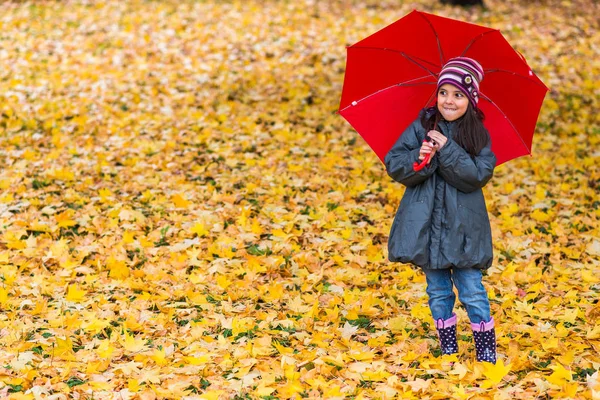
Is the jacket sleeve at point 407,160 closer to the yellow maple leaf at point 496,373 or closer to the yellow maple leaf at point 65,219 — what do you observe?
the yellow maple leaf at point 496,373

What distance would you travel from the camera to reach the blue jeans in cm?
363

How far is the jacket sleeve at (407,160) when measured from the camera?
3475mm

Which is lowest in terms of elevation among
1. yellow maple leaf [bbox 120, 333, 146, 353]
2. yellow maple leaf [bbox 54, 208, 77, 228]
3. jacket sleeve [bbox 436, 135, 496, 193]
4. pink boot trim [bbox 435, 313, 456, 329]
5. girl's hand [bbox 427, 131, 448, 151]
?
yellow maple leaf [bbox 120, 333, 146, 353]

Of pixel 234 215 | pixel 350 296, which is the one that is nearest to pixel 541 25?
pixel 234 215

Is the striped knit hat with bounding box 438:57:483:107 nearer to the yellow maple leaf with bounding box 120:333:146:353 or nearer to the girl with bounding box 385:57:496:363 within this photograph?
the girl with bounding box 385:57:496:363

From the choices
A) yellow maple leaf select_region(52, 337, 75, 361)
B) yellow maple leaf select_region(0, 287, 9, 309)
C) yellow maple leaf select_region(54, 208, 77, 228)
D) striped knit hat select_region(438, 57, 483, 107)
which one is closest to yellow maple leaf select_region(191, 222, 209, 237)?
yellow maple leaf select_region(54, 208, 77, 228)

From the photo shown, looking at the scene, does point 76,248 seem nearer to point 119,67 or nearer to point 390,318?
point 390,318

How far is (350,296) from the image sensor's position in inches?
179

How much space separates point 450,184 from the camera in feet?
11.6

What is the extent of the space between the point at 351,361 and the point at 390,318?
0.64 m

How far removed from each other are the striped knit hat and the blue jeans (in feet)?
2.79

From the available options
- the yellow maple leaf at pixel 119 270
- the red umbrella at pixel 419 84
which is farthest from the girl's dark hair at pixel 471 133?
the yellow maple leaf at pixel 119 270

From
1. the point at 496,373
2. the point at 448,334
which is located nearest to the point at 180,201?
the point at 448,334

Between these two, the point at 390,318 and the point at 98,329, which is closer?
the point at 98,329
